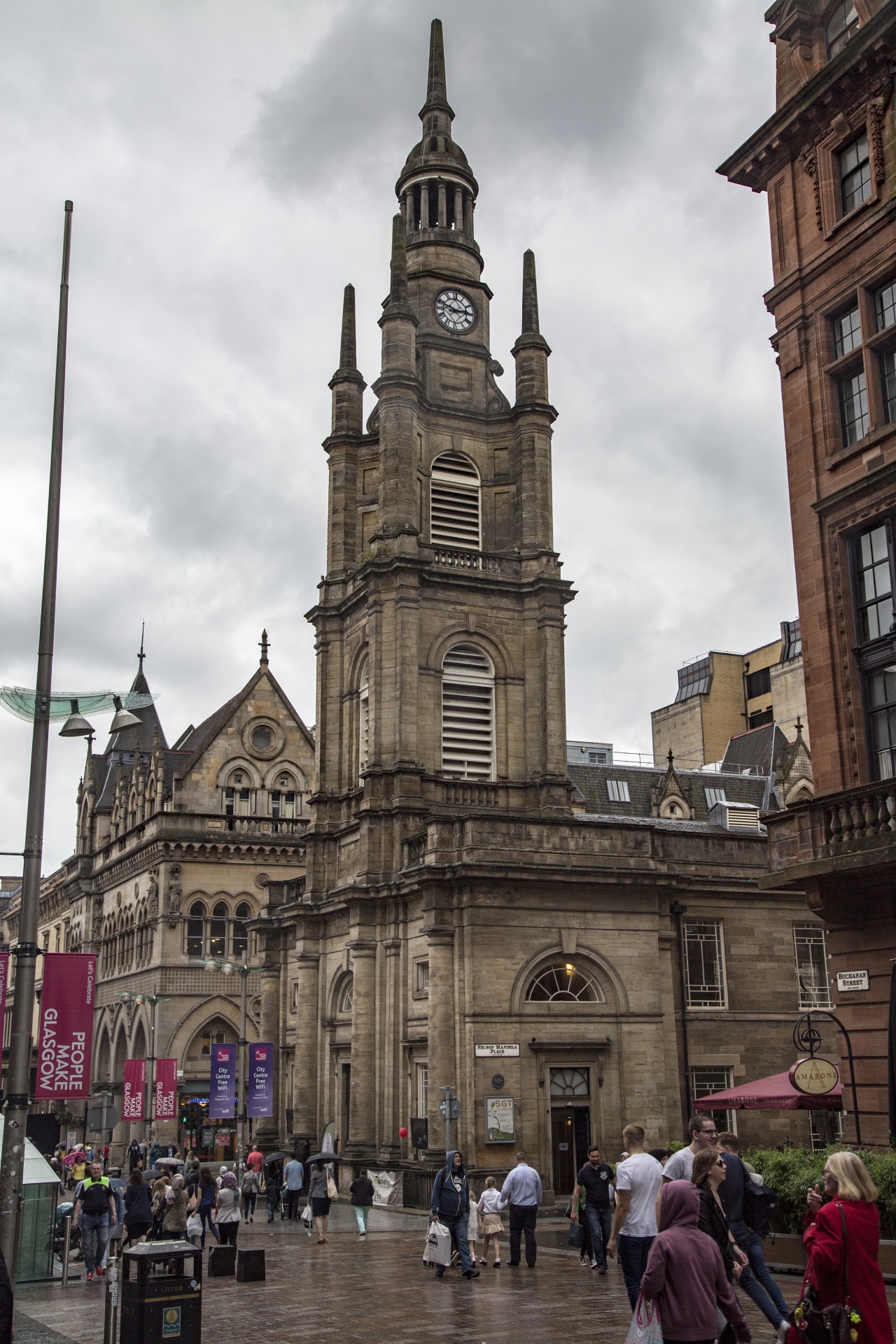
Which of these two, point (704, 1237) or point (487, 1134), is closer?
point (704, 1237)

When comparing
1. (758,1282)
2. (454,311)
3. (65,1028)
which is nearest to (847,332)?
(758,1282)

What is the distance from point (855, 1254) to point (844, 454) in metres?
16.3

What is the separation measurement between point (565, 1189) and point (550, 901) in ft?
24.4

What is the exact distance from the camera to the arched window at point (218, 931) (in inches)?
2359

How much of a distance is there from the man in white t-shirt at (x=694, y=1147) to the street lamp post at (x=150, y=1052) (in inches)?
1682

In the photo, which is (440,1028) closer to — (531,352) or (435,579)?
(435,579)

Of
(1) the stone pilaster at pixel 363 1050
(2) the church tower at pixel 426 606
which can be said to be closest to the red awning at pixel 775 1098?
(2) the church tower at pixel 426 606

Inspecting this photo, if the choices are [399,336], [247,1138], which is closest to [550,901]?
[399,336]

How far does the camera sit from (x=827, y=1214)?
29.2ft

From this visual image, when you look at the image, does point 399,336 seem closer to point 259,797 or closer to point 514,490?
point 514,490

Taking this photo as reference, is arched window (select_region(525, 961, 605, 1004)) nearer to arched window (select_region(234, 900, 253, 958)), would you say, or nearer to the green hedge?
the green hedge

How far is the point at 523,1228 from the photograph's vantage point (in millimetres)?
22188

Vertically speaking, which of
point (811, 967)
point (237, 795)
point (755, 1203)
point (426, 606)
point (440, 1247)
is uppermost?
point (426, 606)

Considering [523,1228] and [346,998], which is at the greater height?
[346,998]
